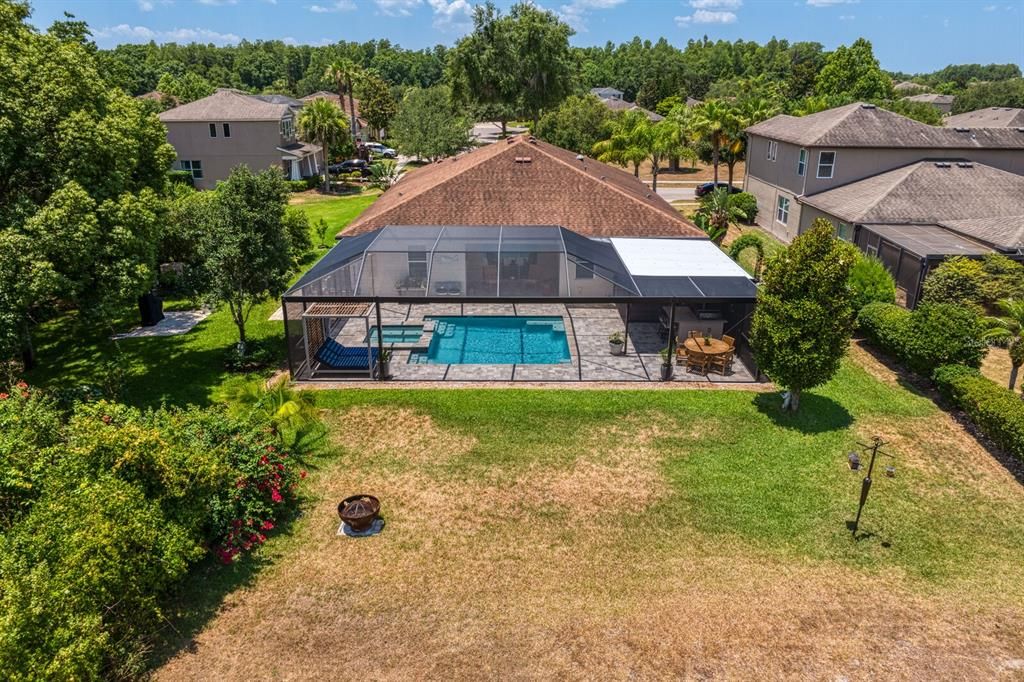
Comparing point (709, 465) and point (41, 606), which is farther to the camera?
point (709, 465)

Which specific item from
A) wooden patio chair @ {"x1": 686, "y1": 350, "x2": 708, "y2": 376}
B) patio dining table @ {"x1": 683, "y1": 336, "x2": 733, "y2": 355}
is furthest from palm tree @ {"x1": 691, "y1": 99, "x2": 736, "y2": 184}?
wooden patio chair @ {"x1": 686, "y1": 350, "x2": 708, "y2": 376}

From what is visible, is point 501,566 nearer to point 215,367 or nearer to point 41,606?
point 41,606

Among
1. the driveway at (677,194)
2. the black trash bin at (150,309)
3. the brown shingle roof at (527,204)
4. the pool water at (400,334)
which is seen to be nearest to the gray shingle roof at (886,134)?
the brown shingle roof at (527,204)

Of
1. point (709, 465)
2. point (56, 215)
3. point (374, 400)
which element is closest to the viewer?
point (56, 215)

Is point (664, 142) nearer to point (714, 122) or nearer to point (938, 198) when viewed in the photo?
point (714, 122)

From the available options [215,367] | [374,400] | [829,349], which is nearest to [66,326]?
[215,367]

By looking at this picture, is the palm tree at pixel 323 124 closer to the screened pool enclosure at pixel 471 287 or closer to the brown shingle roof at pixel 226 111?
the brown shingle roof at pixel 226 111
